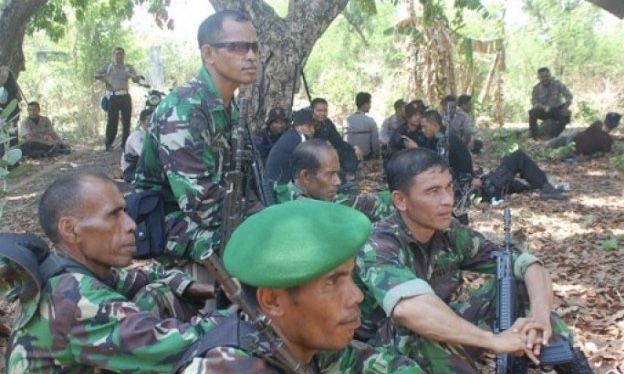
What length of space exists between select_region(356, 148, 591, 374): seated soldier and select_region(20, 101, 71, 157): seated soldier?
1042 cm

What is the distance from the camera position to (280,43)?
7555 millimetres

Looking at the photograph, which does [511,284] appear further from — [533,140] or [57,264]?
[533,140]

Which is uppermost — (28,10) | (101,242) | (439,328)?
(28,10)

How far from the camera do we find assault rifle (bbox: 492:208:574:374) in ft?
8.37

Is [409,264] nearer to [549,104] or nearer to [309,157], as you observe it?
[309,157]

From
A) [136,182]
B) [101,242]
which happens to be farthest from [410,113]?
[101,242]

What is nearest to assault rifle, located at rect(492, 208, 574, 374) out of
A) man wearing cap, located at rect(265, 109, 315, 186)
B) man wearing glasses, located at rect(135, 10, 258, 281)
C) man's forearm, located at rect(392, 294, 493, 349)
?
man's forearm, located at rect(392, 294, 493, 349)

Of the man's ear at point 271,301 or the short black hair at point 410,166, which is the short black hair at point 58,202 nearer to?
the man's ear at point 271,301

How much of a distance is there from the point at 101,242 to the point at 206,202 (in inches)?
24.0

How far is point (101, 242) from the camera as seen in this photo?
2.38 metres

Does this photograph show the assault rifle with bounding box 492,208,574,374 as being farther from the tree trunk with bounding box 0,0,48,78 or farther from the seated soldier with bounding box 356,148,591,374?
the tree trunk with bounding box 0,0,48,78

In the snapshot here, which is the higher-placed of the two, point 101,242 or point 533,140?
point 101,242

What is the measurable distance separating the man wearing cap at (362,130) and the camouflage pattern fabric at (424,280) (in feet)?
25.4

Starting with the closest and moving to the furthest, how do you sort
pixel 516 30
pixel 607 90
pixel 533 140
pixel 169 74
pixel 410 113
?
pixel 410 113 → pixel 533 140 → pixel 607 90 → pixel 516 30 → pixel 169 74
